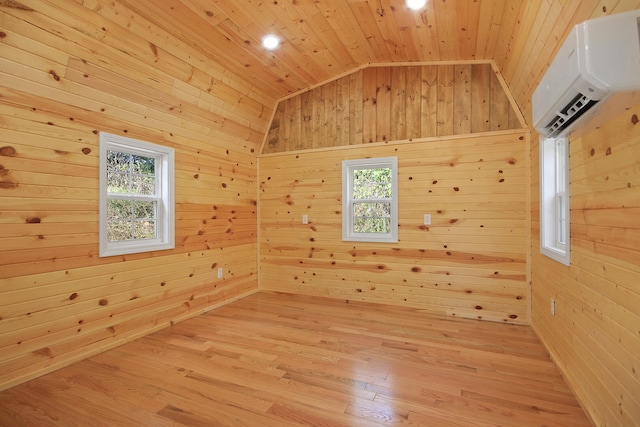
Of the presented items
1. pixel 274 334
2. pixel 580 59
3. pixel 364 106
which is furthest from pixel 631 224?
pixel 364 106

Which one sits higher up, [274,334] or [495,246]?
[495,246]

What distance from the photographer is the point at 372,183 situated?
4246mm

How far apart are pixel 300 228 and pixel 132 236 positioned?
6.74 feet

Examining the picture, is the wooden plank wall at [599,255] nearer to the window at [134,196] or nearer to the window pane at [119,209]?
the window at [134,196]

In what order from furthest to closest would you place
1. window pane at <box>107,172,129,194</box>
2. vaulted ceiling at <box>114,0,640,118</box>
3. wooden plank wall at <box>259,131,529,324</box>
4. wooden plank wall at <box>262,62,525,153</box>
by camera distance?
wooden plank wall at <box>262,62,525,153</box>, wooden plank wall at <box>259,131,529,324</box>, window pane at <box>107,172,129,194</box>, vaulted ceiling at <box>114,0,640,118</box>

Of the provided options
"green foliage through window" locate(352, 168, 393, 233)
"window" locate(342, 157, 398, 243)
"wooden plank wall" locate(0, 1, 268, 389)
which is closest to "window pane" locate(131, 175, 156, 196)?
"wooden plank wall" locate(0, 1, 268, 389)

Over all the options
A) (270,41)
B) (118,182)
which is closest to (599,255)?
(270,41)

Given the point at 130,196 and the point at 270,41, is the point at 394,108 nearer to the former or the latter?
the point at 270,41

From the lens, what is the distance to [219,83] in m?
3.62

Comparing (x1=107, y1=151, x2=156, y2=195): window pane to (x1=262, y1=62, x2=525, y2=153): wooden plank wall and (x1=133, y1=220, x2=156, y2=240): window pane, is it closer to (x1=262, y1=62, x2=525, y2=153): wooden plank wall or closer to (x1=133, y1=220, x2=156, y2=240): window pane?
(x1=133, y1=220, x2=156, y2=240): window pane

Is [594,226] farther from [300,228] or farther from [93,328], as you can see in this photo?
[93,328]

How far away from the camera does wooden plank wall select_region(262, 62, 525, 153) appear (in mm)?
3656

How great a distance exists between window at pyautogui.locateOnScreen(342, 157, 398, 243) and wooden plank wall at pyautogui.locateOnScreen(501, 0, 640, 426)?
181 cm

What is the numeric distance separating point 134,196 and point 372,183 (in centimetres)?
267
